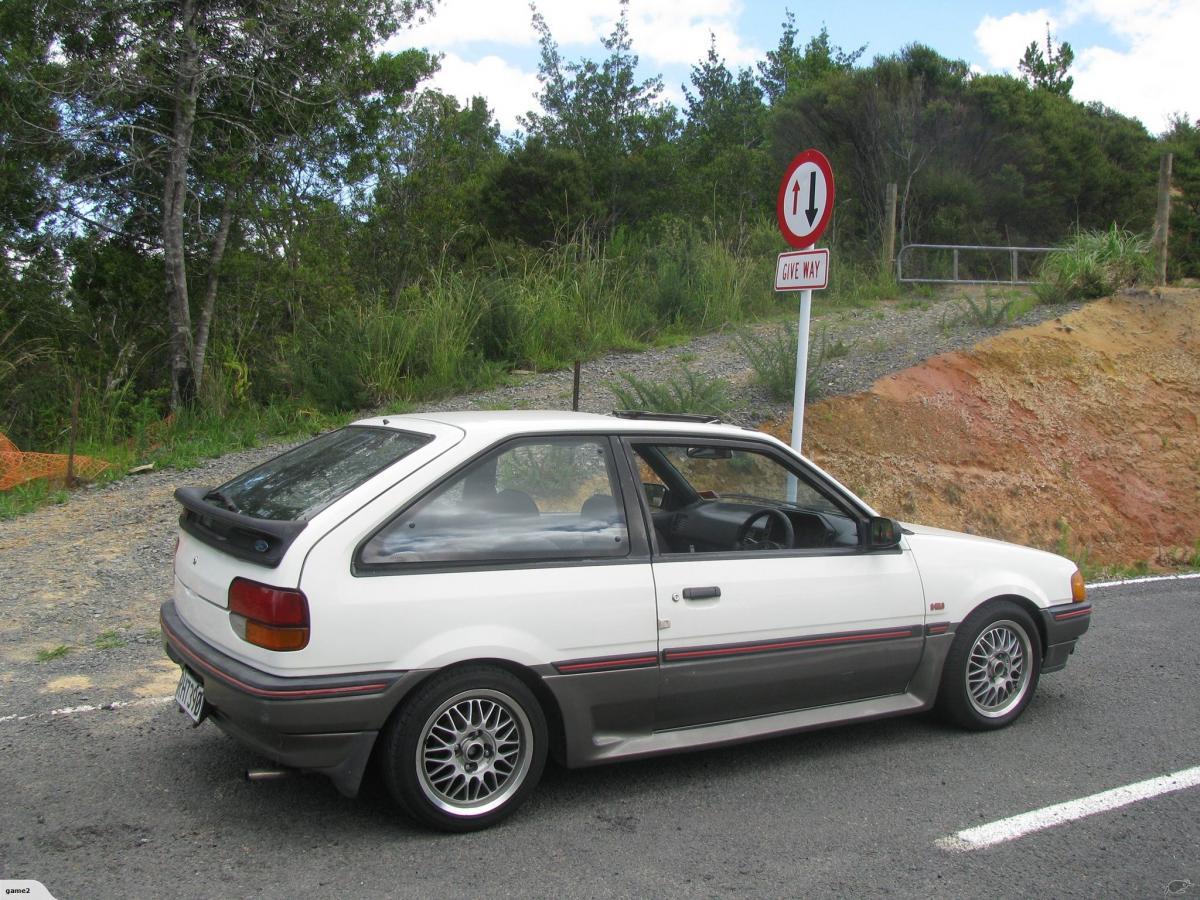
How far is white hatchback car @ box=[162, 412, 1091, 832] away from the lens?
3.70 m

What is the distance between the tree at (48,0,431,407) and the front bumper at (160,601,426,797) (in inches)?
398

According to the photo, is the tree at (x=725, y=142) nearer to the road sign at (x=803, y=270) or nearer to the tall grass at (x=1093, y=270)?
the tall grass at (x=1093, y=270)

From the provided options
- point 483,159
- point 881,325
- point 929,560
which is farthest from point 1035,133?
point 929,560

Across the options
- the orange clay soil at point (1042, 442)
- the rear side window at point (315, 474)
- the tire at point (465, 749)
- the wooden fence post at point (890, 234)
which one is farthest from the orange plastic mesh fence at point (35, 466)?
the wooden fence post at point (890, 234)

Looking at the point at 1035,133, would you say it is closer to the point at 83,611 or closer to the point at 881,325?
the point at 881,325

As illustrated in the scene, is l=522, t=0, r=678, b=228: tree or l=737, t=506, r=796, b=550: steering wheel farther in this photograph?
l=522, t=0, r=678, b=228: tree

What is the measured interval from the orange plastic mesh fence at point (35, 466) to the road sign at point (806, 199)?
6.78m

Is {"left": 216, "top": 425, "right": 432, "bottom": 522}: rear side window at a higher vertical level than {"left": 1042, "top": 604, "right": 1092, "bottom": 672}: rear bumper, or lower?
higher

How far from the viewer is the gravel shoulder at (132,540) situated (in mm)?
5594

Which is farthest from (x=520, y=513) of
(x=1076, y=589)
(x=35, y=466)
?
(x=35, y=466)

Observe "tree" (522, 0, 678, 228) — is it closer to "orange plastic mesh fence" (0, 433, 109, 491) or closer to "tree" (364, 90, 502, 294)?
"tree" (364, 90, 502, 294)

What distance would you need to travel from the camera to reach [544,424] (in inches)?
173

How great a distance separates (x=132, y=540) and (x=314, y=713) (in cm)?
511

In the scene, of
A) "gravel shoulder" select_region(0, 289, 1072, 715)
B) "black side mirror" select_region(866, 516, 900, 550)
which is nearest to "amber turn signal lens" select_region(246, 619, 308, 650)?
"gravel shoulder" select_region(0, 289, 1072, 715)
